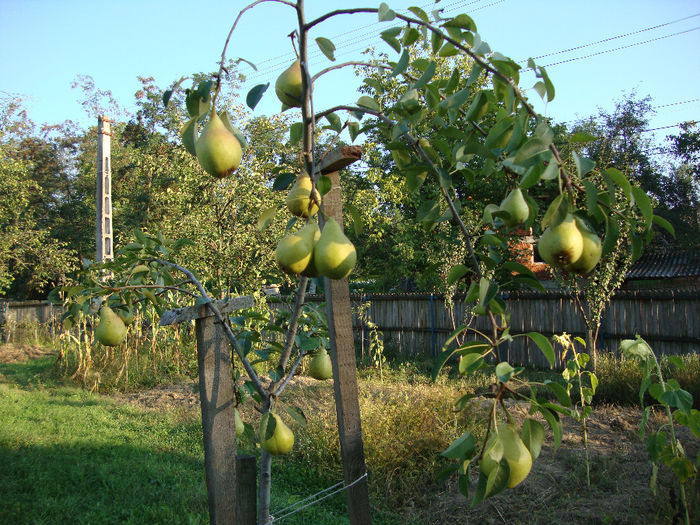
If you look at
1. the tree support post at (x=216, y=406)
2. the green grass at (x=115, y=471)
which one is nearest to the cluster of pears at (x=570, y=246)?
the tree support post at (x=216, y=406)

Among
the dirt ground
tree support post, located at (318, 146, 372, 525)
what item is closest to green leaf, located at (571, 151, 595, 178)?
tree support post, located at (318, 146, 372, 525)

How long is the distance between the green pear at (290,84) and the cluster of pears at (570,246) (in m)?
0.53

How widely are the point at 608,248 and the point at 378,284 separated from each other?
51.4 ft

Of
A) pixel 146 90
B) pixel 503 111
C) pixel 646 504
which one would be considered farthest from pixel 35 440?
pixel 146 90

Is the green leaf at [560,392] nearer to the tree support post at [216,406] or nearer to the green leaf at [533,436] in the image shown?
the green leaf at [533,436]

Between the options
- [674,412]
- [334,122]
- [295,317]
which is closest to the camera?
[334,122]

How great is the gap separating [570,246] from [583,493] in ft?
10.7

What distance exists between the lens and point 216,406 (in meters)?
1.50

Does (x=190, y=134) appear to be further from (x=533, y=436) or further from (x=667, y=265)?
(x=667, y=265)

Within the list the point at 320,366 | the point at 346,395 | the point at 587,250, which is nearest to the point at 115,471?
the point at 346,395

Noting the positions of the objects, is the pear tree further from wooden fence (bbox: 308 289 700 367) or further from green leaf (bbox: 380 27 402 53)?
wooden fence (bbox: 308 289 700 367)

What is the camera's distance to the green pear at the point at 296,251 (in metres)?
0.85

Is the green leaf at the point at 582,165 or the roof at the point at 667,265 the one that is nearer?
the green leaf at the point at 582,165

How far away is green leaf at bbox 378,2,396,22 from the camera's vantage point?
88cm
